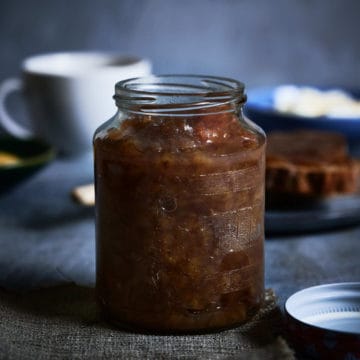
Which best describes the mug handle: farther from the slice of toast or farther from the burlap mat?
the burlap mat

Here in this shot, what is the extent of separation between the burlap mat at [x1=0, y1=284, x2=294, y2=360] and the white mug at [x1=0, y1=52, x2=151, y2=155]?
0.82 metres

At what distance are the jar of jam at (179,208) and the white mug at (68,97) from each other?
0.83 meters

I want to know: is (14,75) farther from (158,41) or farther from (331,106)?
(331,106)

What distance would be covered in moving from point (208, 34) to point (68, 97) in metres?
0.55

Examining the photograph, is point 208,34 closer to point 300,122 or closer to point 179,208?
point 300,122

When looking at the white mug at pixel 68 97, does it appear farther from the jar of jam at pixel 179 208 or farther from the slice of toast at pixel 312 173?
the jar of jam at pixel 179 208

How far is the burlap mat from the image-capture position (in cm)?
87

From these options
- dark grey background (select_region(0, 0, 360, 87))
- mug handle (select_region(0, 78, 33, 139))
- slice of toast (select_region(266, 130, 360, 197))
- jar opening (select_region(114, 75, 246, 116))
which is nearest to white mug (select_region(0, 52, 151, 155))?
mug handle (select_region(0, 78, 33, 139))

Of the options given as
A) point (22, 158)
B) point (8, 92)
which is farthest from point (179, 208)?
point (8, 92)

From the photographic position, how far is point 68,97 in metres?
1.77

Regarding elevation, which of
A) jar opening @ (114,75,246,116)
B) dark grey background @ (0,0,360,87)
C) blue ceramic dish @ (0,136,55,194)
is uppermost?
jar opening @ (114,75,246,116)

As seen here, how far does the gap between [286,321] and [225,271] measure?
87 millimetres

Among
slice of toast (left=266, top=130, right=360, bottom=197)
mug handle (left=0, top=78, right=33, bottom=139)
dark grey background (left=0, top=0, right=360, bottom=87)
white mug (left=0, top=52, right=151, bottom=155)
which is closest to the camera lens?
slice of toast (left=266, top=130, right=360, bottom=197)

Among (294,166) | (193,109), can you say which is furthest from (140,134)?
(294,166)
